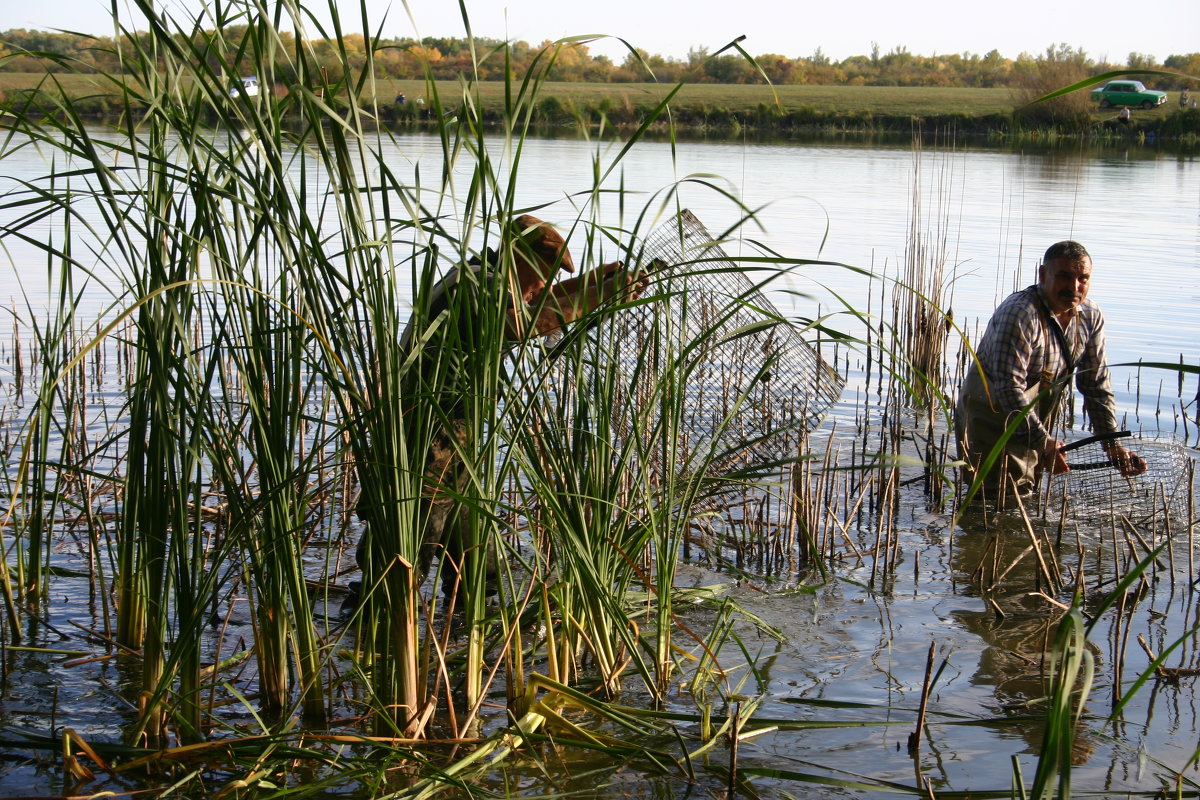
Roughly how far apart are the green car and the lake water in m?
27.4

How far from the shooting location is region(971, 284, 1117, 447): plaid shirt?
5.48 meters

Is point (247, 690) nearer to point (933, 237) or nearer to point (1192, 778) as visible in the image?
point (1192, 778)

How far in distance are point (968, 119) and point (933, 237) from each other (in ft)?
113

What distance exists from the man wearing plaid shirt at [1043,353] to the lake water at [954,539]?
1.80 ft

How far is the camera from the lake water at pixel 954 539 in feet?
10.4

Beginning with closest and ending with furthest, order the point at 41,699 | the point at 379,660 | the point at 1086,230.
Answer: the point at 379,660 < the point at 41,699 < the point at 1086,230

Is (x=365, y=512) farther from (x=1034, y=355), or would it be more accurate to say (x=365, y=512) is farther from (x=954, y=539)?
(x=1034, y=355)

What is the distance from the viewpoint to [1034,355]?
5621 millimetres

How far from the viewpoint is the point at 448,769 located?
270 centimetres

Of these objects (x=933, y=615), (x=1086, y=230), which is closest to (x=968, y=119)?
(x=1086, y=230)

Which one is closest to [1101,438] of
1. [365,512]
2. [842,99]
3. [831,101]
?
[365,512]

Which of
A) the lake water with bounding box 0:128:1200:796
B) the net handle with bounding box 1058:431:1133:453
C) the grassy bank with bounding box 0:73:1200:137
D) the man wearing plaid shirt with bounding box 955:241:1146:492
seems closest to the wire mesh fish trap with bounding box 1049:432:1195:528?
the net handle with bounding box 1058:431:1133:453

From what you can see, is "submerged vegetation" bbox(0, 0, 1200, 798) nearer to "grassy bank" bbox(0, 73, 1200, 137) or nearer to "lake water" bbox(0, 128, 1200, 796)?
"lake water" bbox(0, 128, 1200, 796)

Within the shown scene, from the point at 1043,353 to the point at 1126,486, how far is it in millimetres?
771
